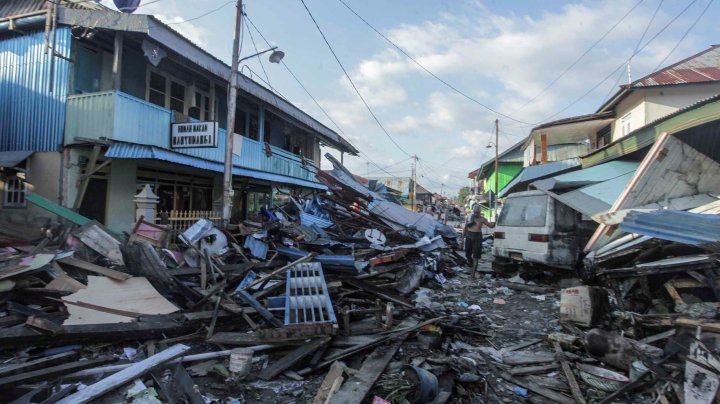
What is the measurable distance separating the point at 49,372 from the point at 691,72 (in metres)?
17.5

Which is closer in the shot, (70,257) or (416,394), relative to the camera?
(416,394)

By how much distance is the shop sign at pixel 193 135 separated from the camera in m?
8.62

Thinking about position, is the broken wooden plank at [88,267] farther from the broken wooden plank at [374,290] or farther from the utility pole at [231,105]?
the utility pole at [231,105]

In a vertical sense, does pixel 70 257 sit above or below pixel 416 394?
above

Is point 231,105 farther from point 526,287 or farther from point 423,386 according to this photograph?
point 423,386

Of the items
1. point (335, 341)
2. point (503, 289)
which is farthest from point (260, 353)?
point (503, 289)

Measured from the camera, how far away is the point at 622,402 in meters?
3.12

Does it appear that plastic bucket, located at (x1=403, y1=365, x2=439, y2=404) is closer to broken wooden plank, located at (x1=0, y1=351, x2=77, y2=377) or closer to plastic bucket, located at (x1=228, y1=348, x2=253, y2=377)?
plastic bucket, located at (x1=228, y1=348, x2=253, y2=377)

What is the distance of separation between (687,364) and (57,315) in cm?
617

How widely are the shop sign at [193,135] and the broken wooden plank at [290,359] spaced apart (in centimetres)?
603

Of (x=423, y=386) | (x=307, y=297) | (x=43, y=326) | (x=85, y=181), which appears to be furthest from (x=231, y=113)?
(x=423, y=386)

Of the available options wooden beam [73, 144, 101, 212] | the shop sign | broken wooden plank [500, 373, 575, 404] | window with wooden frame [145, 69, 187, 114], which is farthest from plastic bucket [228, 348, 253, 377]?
window with wooden frame [145, 69, 187, 114]

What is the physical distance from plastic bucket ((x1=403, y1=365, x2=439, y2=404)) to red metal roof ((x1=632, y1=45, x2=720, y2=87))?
13.4 metres

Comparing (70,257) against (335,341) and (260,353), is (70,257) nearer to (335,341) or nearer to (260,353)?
(260,353)
